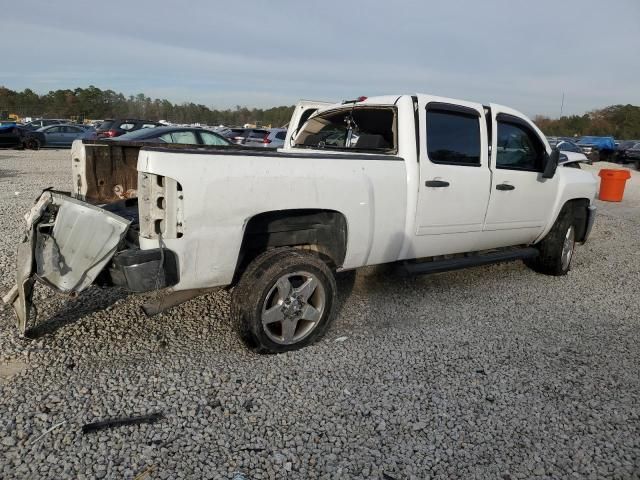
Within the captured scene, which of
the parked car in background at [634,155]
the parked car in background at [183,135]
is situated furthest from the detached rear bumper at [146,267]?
the parked car in background at [634,155]

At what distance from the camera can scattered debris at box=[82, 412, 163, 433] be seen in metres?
2.82

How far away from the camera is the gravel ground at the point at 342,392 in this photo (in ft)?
8.77

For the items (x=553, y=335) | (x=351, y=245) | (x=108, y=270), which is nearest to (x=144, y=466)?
(x=108, y=270)

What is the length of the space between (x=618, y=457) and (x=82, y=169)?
4.48 metres

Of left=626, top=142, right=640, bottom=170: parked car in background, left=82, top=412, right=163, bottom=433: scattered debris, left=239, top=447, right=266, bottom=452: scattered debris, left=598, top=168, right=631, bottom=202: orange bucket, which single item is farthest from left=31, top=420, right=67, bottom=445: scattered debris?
left=626, top=142, right=640, bottom=170: parked car in background

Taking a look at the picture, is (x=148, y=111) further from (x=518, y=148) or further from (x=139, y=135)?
(x=518, y=148)

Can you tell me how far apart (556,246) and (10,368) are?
5524mm

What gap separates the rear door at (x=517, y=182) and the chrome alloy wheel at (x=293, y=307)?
212 centimetres

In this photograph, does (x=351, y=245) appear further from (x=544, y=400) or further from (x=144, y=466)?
(x=144, y=466)

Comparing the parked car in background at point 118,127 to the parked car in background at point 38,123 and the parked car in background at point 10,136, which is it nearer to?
the parked car in background at point 10,136

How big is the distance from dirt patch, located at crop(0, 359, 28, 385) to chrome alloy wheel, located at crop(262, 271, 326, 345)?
5.40 feet

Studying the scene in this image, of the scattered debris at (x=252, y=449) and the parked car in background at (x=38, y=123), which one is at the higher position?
the parked car in background at (x=38, y=123)

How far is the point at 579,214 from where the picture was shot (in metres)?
6.25

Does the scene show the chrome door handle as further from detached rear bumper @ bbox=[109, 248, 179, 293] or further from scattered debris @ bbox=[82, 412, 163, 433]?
scattered debris @ bbox=[82, 412, 163, 433]
